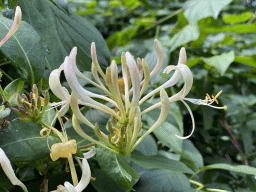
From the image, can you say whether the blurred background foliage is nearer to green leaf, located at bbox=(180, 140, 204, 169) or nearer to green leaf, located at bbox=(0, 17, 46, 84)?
green leaf, located at bbox=(180, 140, 204, 169)

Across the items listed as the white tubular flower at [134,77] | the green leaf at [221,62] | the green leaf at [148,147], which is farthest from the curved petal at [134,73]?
the green leaf at [221,62]

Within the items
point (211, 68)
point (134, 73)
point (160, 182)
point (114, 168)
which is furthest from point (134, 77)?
point (211, 68)

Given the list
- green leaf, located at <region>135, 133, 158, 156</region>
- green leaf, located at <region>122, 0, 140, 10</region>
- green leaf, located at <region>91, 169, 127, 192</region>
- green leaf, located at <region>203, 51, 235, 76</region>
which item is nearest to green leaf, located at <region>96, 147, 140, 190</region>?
green leaf, located at <region>91, 169, 127, 192</region>

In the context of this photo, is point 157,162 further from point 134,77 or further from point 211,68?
point 211,68

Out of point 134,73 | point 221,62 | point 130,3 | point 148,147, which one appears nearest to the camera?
point 134,73

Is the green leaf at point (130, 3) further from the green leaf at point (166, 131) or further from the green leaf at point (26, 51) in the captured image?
the green leaf at point (26, 51)

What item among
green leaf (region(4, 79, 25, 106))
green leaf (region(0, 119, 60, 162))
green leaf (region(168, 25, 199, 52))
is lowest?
green leaf (region(168, 25, 199, 52))
